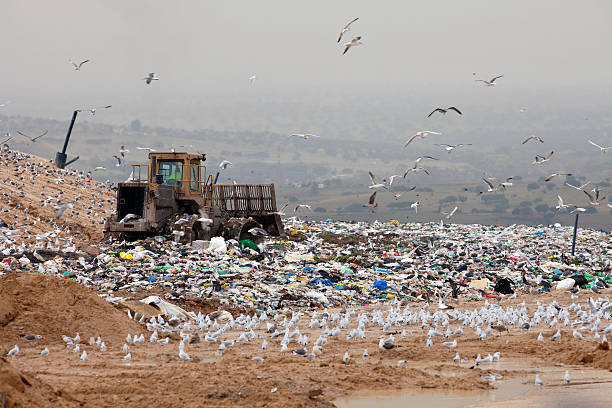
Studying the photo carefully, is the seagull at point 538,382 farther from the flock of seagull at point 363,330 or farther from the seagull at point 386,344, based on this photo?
the seagull at point 386,344

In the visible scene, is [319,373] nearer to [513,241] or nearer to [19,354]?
[19,354]

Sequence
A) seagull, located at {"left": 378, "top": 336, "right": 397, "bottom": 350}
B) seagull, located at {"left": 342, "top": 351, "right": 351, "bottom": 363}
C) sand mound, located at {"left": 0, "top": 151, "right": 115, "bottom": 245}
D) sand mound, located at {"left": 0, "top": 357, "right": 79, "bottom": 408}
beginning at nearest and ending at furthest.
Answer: sand mound, located at {"left": 0, "top": 357, "right": 79, "bottom": 408} < seagull, located at {"left": 342, "top": 351, "right": 351, "bottom": 363} < seagull, located at {"left": 378, "top": 336, "right": 397, "bottom": 350} < sand mound, located at {"left": 0, "top": 151, "right": 115, "bottom": 245}

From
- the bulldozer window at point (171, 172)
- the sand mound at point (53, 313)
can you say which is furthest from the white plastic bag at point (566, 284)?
the bulldozer window at point (171, 172)

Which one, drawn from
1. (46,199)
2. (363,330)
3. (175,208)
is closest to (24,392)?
(363,330)

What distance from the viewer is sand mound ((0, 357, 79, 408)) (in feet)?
17.6

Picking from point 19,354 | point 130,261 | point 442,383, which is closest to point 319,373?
point 442,383

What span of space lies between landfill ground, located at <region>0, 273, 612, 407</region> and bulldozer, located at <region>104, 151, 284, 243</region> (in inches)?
261

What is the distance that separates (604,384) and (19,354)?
19.1 ft

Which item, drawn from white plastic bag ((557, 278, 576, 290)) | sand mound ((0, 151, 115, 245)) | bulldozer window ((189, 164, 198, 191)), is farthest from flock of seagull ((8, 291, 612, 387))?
sand mound ((0, 151, 115, 245))

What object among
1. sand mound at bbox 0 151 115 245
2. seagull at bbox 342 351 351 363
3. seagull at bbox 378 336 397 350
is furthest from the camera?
sand mound at bbox 0 151 115 245

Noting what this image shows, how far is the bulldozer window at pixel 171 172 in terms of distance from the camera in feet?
59.9

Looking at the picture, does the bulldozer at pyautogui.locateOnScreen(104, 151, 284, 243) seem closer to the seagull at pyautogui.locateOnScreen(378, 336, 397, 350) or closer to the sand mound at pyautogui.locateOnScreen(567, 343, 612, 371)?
the seagull at pyautogui.locateOnScreen(378, 336, 397, 350)

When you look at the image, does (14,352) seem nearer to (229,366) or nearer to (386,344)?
(229,366)

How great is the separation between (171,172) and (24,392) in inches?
512
